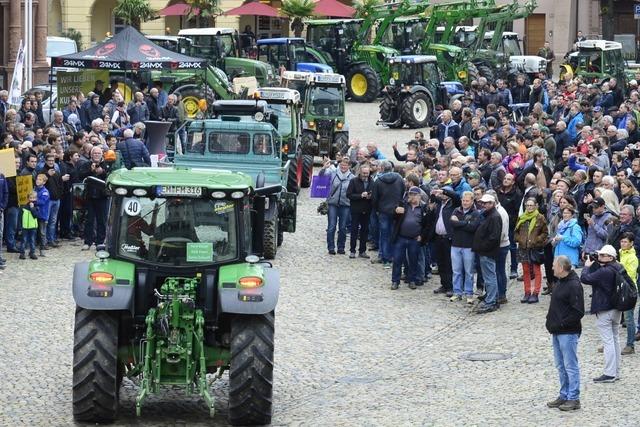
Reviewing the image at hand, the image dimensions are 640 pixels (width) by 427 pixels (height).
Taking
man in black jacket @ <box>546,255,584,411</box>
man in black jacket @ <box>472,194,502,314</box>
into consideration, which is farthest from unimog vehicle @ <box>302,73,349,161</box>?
man in black jacket @ <box>546,255,584,411</box>

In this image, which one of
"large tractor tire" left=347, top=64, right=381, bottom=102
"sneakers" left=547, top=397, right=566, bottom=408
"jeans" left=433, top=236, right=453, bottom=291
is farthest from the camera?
"large tractor tire" left=347, top=64, right=381, bottom=102

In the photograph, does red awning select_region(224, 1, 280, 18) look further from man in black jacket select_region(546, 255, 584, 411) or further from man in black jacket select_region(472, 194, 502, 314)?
man in black jacket select_region(546, 255, 584, 411)

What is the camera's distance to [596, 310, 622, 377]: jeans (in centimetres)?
1767

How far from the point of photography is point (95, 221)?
2678cm

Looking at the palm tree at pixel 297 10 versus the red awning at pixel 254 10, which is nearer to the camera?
the palm tree at pixel 297 10

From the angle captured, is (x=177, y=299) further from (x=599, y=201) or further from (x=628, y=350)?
(x=599, y=201)

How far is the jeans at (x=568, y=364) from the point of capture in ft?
54.6

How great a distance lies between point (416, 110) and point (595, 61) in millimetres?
8243

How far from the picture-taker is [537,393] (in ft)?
57.7

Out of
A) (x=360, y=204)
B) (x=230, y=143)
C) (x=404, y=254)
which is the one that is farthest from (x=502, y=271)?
(x=230, y=143)

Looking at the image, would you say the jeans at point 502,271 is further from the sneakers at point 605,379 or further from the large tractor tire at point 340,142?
the large tractor tire at point 340,142

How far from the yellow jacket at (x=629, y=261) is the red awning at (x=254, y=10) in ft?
144

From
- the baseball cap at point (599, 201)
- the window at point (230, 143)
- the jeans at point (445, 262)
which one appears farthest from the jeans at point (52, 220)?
the baseball cap at point (599, 201)

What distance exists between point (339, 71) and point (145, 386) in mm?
36703
